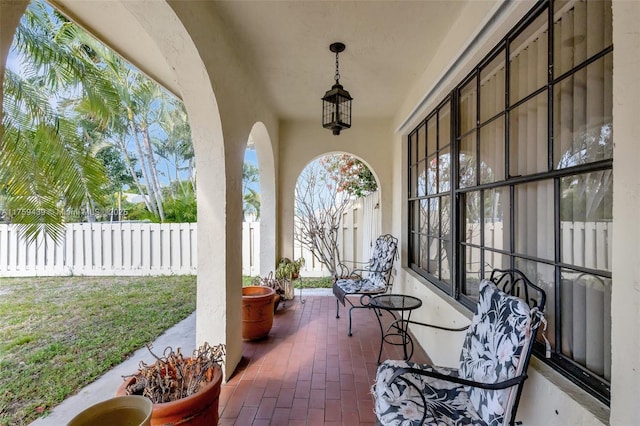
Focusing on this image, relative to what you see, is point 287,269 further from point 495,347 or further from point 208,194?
point 495,347

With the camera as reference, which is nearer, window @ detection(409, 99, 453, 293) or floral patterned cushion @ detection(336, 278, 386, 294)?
window @ detection(409, 99, 453, 293)

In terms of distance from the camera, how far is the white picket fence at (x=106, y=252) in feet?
19.4

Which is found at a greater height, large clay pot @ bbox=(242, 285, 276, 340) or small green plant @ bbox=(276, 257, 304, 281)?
small green plant @ bbox=(276, 257, 304, 281)

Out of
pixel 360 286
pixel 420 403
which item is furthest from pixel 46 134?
pixel 420 403

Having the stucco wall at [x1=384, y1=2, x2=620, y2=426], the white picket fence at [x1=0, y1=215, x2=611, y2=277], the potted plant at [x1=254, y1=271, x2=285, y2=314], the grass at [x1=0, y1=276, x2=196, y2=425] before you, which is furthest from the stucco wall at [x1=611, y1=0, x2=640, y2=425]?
the white picket fence at [x1=0, y1=215, x2=611, y2=277]

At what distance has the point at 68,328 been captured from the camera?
3.37 metres

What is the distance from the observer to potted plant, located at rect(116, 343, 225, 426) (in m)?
1.46

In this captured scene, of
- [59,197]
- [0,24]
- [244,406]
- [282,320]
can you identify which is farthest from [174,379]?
[59,197]

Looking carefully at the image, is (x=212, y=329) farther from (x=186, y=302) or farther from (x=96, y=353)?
(x=186, y=302)

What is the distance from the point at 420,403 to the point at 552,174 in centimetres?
123

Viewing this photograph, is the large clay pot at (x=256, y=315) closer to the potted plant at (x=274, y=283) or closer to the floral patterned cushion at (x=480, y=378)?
the potted plant at (x=274, y=283)

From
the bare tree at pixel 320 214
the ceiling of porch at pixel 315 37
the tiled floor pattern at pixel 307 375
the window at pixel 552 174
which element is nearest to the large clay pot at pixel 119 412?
the tiled floor pattern at pixel 307 375

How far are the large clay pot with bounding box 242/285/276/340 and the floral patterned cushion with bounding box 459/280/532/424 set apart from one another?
6.41ft

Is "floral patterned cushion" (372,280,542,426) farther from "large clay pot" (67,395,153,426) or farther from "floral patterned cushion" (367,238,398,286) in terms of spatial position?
"floral patterned cushion" (367,238,398,286)
